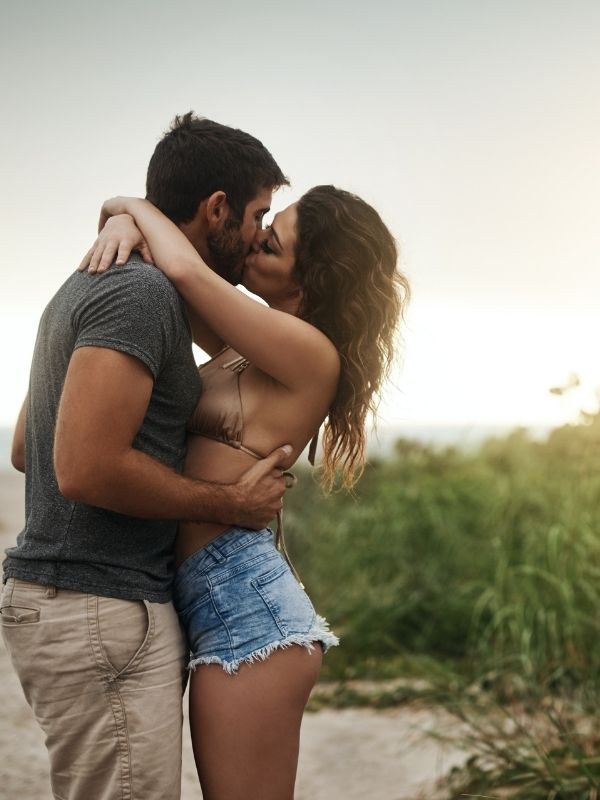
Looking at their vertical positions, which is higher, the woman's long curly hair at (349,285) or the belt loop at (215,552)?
the woman's long curly hair at (349,285)

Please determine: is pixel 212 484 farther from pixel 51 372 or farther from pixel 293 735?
pixel 293 735

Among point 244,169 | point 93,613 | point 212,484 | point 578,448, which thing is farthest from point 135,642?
point 578,448

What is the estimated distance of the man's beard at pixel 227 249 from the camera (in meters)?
2.63

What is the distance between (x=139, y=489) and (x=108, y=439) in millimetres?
143

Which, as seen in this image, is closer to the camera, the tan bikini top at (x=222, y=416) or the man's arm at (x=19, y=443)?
the tan bikini top at (x=222, y=416)

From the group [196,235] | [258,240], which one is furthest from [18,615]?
[258,240]

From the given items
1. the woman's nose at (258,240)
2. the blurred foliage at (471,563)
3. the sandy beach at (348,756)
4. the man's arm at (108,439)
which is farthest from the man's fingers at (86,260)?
the sandy beach at (348,756)

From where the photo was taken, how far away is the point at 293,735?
2357 millimetres

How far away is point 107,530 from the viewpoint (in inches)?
89.0

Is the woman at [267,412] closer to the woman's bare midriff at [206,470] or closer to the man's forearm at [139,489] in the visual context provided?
the woman's bare midriff at [206,470]

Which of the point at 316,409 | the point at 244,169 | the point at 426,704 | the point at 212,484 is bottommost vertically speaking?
the point at 426,704

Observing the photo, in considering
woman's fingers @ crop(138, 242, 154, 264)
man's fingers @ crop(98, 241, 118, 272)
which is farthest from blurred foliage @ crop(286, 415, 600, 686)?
man's fingers @ crop(98, 241, 118, 272)

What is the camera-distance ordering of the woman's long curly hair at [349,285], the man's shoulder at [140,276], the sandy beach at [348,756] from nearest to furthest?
1. the man's shoulder at [140,276]
2. the woman's long curly hair at [349,285]
3. the sandy beach at [348,756]

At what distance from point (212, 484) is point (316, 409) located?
0.41 m
